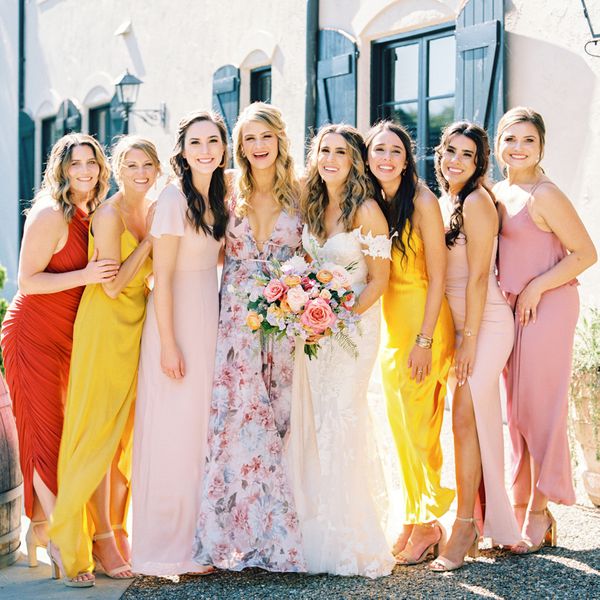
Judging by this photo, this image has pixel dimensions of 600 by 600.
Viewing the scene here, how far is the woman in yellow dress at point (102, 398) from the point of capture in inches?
166

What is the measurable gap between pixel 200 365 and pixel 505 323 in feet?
4.83

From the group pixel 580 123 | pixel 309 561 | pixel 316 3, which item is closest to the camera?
pixel 309 561

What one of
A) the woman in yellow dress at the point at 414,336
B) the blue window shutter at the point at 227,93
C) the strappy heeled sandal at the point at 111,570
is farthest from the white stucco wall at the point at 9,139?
the woman in yellow dress at the point at 414,336

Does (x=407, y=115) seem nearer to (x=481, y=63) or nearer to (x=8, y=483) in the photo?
(x=481, y=63)

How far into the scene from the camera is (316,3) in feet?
28.1

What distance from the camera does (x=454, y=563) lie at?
4207mm

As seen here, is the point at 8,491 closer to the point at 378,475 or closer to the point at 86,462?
the point at 86,462

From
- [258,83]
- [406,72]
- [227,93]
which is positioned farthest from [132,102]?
[406,72]

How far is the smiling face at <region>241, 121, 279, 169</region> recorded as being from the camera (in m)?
4.33

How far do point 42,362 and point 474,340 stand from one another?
81.5 inches

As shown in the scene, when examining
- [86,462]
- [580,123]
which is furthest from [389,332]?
[580,123]

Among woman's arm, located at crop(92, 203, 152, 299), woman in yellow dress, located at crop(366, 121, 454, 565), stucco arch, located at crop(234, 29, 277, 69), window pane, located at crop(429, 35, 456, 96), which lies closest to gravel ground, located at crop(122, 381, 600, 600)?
woman in yellow dress, located at crop(366, 121, 454, 565)

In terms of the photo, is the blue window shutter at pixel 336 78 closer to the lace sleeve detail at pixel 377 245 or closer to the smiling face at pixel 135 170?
the smiling face at pixel 135 170

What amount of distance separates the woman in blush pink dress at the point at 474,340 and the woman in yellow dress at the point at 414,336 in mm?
98
